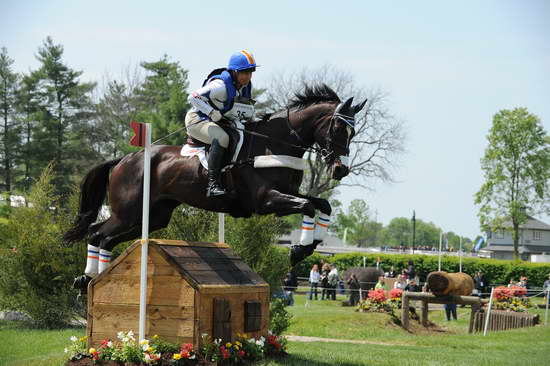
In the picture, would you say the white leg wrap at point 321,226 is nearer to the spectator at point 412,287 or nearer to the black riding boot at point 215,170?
the black riding boot at point 215,170

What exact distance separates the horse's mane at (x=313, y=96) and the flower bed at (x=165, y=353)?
263 centimetres

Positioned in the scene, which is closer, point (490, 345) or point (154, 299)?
point (154, 299)

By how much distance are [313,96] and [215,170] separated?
136cm

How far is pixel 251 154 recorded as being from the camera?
23.1 ft

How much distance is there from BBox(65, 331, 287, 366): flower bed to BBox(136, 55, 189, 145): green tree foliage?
23.4m

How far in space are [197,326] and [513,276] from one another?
3309 centimetres

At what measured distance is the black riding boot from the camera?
6.91 metres

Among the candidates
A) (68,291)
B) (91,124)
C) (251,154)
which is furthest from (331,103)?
(91,124)

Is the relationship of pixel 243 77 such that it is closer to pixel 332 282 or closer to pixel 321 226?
pixel 321 226

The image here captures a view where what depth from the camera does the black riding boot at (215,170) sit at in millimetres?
6914

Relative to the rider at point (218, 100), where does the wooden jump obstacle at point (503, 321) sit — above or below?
below

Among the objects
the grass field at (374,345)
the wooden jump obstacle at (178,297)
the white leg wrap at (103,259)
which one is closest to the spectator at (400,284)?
the grass field at (374,345)

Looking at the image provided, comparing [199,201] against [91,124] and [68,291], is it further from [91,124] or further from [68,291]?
[91,124]

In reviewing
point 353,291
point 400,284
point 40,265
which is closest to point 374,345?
point 40,265
